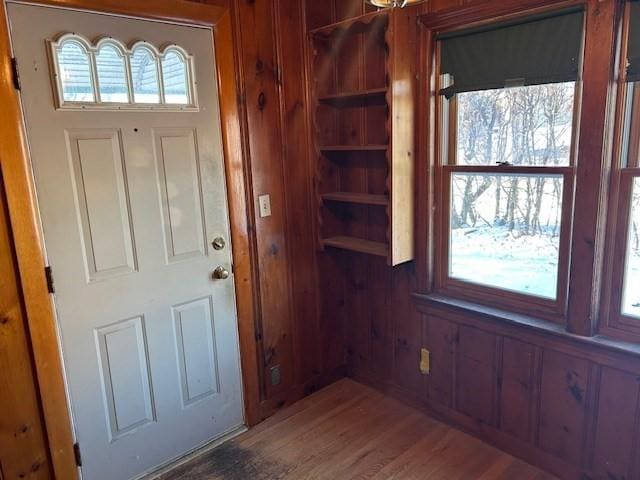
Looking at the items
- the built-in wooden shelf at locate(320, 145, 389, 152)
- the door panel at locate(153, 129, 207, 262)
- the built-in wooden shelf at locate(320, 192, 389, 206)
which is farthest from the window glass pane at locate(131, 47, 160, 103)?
the built-in wooden shelf at locate(320, 192, 389, 206)

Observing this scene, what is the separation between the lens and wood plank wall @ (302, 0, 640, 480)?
1923 mm

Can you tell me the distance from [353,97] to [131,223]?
51.7 inches

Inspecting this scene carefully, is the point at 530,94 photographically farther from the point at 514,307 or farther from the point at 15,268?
the point at 15,268

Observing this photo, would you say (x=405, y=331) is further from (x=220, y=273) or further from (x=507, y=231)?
(x=220, y=273)

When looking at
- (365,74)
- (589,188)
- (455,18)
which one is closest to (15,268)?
(365,74)

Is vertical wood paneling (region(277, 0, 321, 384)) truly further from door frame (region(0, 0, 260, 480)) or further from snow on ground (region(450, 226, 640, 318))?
snow on ground (region(450, 226, 640, 318))

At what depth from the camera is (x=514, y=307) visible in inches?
86.3

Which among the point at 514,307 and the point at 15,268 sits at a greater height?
the point at 15,268

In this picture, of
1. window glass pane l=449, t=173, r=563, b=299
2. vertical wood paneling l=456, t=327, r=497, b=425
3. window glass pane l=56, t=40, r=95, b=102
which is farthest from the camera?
vertical wood paneling l=456, t=327, r=497, b=425

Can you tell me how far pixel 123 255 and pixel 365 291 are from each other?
1419 millimetres

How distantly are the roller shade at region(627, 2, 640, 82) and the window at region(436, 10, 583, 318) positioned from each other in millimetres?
165

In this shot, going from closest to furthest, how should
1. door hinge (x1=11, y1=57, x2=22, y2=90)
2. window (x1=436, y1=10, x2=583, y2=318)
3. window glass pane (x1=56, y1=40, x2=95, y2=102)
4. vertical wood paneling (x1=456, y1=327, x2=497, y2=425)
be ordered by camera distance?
door hinge (x1=11, y1=57, x2=22, y2=90) < window glass pane (x1=56, y1=40, x2=95, y2=102) < window (x1=436, y1=10, x2=583, y2=318) < vertical wood paneling (x1=456, y1=327, x2=497, y2=425)

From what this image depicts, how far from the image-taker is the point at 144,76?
199 centimetres

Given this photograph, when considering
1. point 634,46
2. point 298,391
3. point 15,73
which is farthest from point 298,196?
point 634,46
